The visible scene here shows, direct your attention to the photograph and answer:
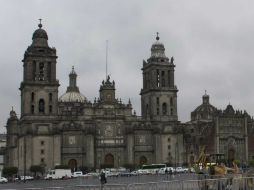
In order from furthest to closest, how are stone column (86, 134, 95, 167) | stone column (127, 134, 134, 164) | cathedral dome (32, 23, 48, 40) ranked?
1. stone column (127, 134, 134, 164)
2. cathedral dome (32, 23, 48, 40)
3. stone column (86, 134, 95, 167)

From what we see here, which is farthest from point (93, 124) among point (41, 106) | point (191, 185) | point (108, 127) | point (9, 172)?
point (191, 185)

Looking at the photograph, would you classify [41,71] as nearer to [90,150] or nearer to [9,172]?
[90,150]

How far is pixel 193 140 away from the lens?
114312 mm

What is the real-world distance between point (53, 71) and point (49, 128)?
10.9 metres

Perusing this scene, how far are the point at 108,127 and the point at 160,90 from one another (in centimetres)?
1332

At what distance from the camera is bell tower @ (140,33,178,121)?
348 feet

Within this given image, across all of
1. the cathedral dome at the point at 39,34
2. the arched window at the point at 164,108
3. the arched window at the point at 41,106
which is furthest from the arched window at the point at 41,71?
the arched window at the point at 164,108

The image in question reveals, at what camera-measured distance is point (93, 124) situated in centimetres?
10056

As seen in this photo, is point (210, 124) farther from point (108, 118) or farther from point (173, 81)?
point (108, 118)

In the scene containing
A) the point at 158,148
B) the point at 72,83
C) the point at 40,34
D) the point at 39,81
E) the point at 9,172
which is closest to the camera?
the point at 9,172

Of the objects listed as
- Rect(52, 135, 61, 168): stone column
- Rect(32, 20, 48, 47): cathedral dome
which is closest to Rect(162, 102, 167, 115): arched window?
Rect(52, 135, 61, 168): stone column

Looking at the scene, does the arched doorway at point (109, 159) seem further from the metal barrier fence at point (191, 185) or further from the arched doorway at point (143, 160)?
the metal barrier fence at point (191, 185)

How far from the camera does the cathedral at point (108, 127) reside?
97.1 meters

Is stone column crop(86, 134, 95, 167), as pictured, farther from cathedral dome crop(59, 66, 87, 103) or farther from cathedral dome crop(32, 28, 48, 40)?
cathedral dome crop(59, 66, 87, 103)
